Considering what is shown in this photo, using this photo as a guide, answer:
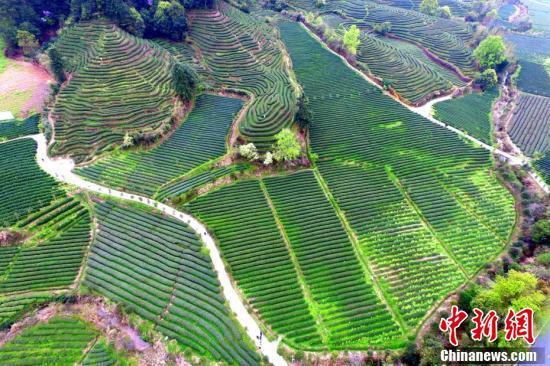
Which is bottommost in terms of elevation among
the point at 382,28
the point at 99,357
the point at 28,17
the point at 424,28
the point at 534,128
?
the point at 99,357

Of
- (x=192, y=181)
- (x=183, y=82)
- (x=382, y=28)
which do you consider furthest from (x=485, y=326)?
(x=382, y=28)

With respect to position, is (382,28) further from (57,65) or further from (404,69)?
(57,65)

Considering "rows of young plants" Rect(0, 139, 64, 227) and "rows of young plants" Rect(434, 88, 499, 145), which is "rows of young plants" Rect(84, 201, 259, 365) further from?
"rows of young plants" Rect(434, 88, 499, 145)

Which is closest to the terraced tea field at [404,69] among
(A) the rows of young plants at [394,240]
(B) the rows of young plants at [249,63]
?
(B) the rows of young plants at [249,63]

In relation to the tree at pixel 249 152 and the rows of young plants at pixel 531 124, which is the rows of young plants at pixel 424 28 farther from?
the tree at pixel 249 152

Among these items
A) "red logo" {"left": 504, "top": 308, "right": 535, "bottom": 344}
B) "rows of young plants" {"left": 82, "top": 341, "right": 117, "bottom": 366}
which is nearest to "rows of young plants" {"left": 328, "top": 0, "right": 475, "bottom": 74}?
"red logo" {"left": 504, "top": 308, "right": 535, "bottom": 344}

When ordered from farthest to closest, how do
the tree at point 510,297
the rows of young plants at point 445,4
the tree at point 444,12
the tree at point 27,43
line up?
the rows of young plants at point 445,4 < the tree at point 444,12 < the tree at point 27,43 < the tree at point 510,297
